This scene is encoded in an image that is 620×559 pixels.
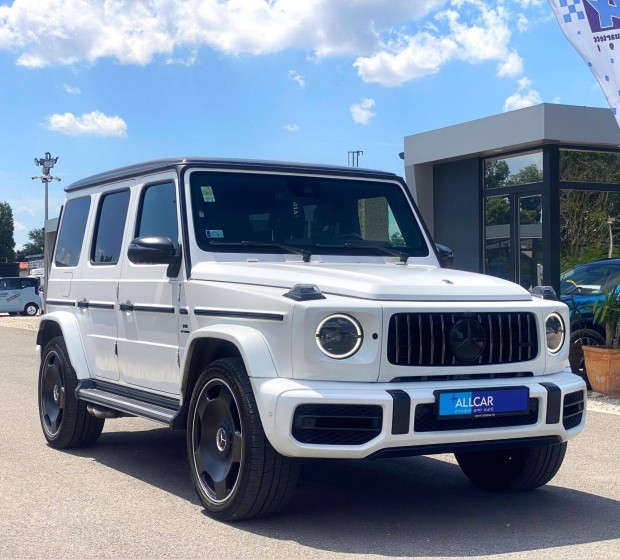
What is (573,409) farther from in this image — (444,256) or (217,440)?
(217,440)

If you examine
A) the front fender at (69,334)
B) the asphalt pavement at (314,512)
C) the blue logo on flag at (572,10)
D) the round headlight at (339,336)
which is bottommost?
the asphalt pavement at (314,512)

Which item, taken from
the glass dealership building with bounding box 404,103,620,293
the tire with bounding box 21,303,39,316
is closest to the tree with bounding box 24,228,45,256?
the tire with bounding box 21,303,39,316

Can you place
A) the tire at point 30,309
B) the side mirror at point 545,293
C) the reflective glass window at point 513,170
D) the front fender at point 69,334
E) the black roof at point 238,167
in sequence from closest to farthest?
the side mirror at point 545,293
the black roof at point 238,167
the front fender at point 69,334
the reflective glass window at point 513,170
the tire at point 30,309

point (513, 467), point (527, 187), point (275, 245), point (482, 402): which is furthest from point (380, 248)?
point (527, 187)

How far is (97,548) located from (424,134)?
12.1 m

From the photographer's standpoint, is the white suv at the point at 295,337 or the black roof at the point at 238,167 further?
the black roof at the point at 238,167

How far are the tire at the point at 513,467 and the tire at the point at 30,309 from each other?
36.3m

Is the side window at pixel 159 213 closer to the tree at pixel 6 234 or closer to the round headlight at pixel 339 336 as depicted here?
the round headlight at pixel 339 336

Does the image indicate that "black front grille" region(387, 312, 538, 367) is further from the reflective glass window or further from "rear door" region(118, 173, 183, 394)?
the reflective glass window

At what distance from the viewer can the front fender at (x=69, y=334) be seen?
7.04 meters

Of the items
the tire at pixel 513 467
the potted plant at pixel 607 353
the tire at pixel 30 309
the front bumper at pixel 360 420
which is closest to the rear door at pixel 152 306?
the front bumper at pixel 360 420

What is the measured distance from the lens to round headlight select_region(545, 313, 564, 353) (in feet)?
17.7

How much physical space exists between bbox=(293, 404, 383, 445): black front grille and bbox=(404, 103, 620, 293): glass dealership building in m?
9.15

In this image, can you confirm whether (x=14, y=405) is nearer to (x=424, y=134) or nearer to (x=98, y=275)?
(x=98, y=275)
